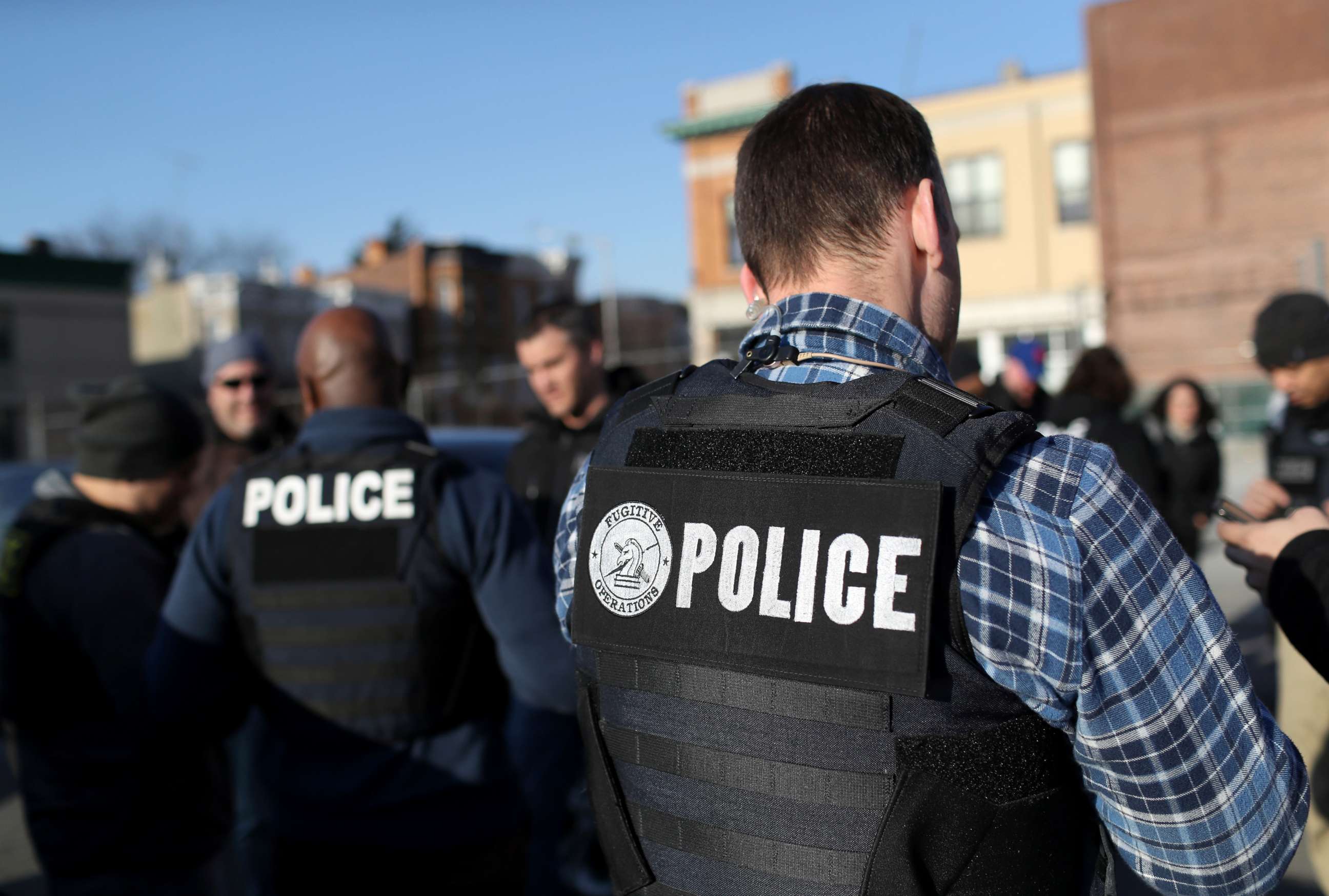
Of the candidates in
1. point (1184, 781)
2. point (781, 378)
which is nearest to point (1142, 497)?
point (1184, 781)

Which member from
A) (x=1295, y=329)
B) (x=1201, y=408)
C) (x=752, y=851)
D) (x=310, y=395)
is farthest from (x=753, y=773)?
(x=1201, y=408)

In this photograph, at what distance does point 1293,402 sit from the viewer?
11.3ft

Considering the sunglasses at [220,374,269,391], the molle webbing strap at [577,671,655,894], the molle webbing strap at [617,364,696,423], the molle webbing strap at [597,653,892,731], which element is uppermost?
the sunglasses at [220,374,269,391]

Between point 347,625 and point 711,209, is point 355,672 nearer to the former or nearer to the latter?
point 347,625

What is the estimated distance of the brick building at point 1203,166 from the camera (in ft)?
67.9

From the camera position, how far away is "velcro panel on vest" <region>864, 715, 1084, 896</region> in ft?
4.12

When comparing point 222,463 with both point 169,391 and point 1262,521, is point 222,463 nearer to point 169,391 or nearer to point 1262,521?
point 169,391

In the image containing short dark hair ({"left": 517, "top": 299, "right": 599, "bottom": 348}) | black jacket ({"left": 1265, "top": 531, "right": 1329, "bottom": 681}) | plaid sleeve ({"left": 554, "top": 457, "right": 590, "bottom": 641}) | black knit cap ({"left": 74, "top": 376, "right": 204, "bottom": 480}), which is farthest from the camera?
short dark hair ({"left": 517, "top": 299, "right": 599, "bottom": 348})

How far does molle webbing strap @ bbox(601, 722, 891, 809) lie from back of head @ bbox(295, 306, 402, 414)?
1387 millimetres

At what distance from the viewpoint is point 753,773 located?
4.48 ft

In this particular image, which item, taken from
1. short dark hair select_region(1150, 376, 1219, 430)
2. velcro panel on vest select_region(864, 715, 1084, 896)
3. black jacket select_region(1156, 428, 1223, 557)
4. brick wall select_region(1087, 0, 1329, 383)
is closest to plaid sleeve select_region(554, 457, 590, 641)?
velcro panel on vest select_region(864, 715, 1084, 896)

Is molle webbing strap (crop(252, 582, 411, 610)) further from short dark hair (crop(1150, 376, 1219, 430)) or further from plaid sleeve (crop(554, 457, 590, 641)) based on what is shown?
short dark hair (crop(1150, 376, 1219, 430))

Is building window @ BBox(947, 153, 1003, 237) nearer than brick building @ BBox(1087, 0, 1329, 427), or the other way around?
brick building @ BBox(1087, 0, 1329, 427)

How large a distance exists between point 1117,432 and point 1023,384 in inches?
51.6
